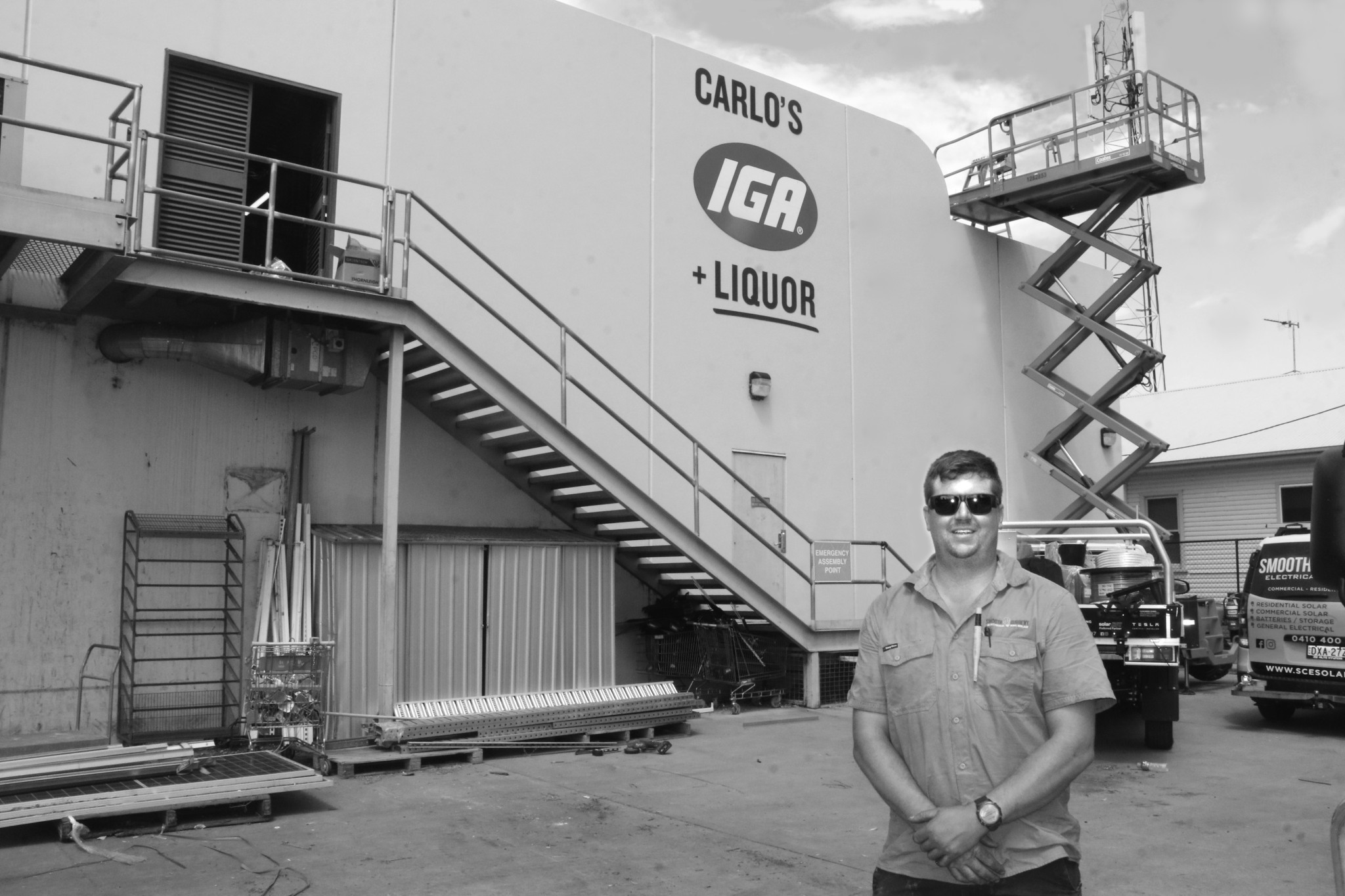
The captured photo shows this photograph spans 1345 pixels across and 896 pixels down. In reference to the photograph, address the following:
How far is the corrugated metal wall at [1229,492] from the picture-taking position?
21.2 metres

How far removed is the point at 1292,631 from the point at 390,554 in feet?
28.4

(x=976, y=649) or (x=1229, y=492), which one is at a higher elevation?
(x=1229, y=492)

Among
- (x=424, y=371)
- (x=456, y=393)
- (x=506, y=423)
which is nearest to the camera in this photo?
(x=424, y=371)

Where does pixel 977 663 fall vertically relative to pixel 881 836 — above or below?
above

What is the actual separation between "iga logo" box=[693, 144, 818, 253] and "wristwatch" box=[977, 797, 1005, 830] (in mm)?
12095

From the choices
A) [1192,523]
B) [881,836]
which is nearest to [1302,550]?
[881,836]

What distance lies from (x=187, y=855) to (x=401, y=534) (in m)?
4.47

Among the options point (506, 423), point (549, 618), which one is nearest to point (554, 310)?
point (506, 423)

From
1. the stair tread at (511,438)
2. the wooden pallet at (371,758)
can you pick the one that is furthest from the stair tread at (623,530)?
the wooden pallet at (371,758)

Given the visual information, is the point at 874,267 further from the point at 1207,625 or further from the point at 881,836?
the point at 881,836

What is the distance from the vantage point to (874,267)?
16.0 meters

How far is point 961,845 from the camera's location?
268 centimetres

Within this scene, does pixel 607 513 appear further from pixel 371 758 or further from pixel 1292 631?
pixel 1292 631

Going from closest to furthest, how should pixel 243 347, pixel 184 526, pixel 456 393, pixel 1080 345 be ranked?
pixel 243 347
pixel 184 526
pixel 456 393
pixel 1080 345
